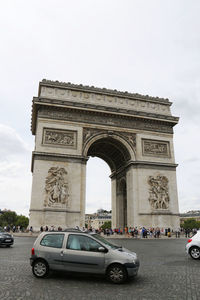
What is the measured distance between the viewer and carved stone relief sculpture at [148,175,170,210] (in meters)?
29.3

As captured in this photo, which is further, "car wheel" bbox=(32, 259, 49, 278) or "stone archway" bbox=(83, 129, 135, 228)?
"stone archway" bbox=(83, 129, 135, 228)

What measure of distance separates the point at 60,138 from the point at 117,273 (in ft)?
76.8

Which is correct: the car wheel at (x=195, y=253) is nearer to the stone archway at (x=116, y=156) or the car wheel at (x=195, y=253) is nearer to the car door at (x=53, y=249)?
the car door at (x=53, y=249)

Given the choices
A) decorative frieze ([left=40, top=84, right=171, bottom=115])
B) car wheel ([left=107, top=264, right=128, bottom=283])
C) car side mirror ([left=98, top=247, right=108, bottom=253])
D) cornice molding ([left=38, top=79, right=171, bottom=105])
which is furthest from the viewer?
cornice molding ([left=38, top=79, right=171, bottom=105])

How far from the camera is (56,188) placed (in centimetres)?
2631

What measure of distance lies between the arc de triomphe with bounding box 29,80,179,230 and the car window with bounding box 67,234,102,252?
19.3 m

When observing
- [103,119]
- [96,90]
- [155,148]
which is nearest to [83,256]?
[103,119]

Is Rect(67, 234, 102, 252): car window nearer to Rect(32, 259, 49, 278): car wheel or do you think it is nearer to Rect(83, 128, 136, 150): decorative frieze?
Rect(32, 259, 49, 278): car wheel

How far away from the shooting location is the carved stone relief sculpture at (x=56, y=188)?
1023 inches

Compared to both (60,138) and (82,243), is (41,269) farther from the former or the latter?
(60,138)

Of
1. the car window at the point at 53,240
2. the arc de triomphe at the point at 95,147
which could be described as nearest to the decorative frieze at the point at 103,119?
the arc de triomphe at the point at 95,147

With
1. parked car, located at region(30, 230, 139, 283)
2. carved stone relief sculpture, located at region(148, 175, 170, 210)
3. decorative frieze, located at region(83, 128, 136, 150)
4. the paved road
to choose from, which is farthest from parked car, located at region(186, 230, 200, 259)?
decorative frieze, located at region(83, 128, 136, 150)

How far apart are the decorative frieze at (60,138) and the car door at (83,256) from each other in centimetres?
2216

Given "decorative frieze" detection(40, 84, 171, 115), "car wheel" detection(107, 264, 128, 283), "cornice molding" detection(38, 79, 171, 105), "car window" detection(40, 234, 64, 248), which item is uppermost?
"cornice molding" detection(38, 79, 171, 105)
